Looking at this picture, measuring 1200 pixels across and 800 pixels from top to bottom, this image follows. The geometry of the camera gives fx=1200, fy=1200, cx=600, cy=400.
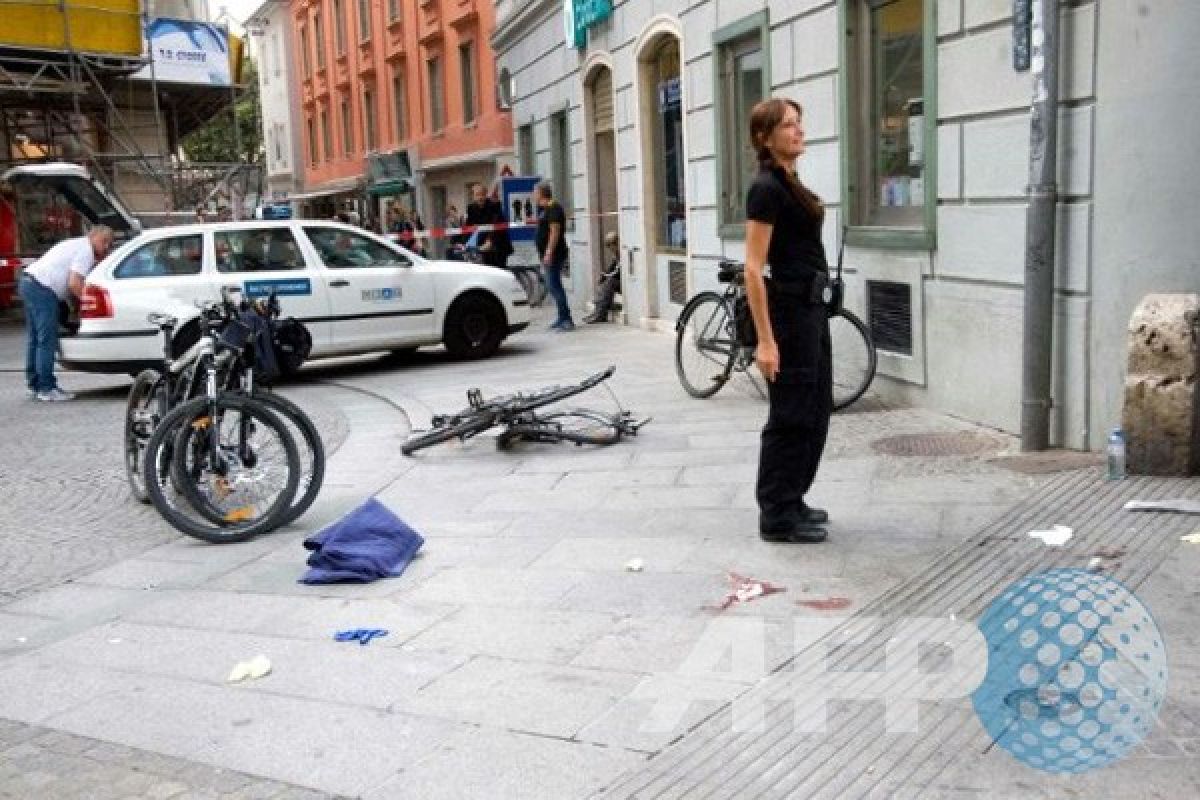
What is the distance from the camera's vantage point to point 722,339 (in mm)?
8820

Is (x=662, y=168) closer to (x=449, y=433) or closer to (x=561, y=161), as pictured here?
(x=561, y=161)

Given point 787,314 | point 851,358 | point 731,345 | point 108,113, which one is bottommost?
point 851,358

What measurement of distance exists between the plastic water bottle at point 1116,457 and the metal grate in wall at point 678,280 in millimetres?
7309

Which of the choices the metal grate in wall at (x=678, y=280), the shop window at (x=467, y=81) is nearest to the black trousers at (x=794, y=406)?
the metal grate in wall at (x=678, y=280)

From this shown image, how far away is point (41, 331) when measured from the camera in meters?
11.1

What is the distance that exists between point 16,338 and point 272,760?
17.5m

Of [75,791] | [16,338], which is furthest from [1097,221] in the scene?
[16,338]

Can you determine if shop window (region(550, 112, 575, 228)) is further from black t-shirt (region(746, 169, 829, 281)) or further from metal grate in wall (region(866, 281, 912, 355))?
black t-shirt (region(746, 169, 829, 281))

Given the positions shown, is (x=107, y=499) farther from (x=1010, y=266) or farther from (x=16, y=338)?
(x=16, y=338)

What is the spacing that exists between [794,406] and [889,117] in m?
4.19

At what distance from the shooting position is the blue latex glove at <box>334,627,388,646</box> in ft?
14.3

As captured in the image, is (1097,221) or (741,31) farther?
(741,31)

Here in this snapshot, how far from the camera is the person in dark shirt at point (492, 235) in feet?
61.0

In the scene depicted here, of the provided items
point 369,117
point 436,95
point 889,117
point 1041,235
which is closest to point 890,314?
point 889,117
